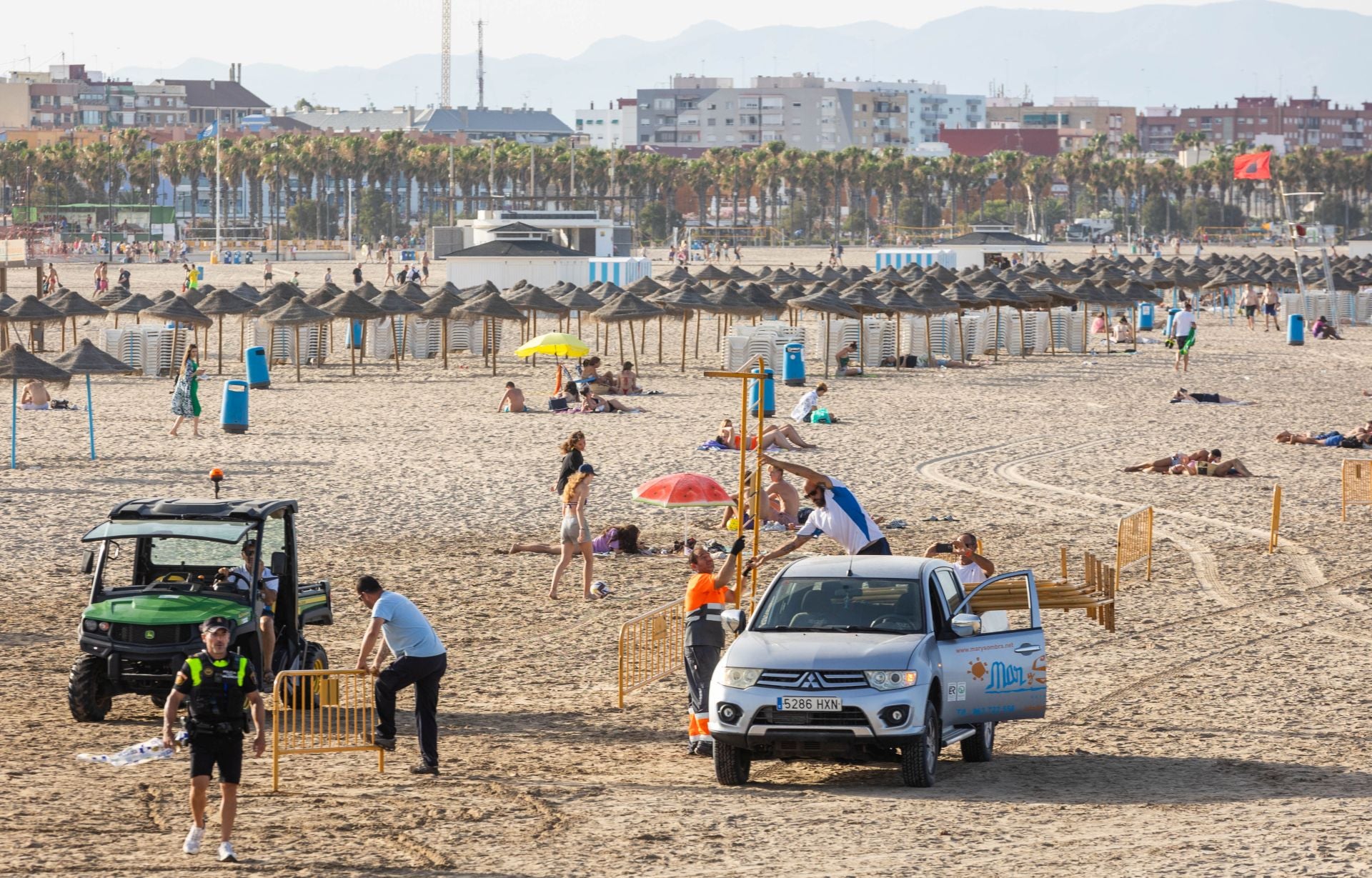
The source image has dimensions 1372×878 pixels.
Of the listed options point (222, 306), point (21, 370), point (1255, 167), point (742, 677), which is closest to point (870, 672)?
point (742, 677)

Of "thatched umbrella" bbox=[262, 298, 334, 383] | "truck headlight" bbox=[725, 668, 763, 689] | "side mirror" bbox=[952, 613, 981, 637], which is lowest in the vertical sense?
"truck headlight" bbox=[725, 668, 763, 689]

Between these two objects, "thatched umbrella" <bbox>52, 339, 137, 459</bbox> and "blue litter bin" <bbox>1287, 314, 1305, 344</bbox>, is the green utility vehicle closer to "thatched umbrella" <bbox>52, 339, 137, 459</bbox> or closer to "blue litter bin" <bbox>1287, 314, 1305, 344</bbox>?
"thatched umbrella" <bbox>52, 339, 137, 459</bbox>

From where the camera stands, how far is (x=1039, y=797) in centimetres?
1019

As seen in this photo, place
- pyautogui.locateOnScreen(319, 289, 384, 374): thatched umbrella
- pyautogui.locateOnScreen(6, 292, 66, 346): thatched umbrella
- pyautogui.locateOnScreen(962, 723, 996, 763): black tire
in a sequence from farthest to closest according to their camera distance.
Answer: pyautogui.locateOnScreen(319, 289, 384, 374): thatched umbrella, pyautogui.locateOnScreen(6, 292, 66, 346): thatched umbrella, pyautogui.locateOnScreen(962, 723, 996, 763): black tire

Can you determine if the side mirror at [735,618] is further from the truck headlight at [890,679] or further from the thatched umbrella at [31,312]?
the thatched umbrella at [31,312]

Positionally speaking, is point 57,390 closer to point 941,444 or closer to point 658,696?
point 941,444

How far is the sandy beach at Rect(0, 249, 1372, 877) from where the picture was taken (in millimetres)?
9023

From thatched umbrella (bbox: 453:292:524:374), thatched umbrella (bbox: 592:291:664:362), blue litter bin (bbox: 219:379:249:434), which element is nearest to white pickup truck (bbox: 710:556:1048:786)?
blue litter bin (bbox: 219:379:249:434)

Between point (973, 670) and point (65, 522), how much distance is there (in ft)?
43.1

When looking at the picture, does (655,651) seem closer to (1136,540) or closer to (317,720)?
(317,720)

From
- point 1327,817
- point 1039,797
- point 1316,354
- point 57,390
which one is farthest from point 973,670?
point 1316,354

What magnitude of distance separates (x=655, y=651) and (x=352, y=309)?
91.9ft

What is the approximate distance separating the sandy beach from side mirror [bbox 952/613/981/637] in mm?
855

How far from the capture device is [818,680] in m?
10.0
